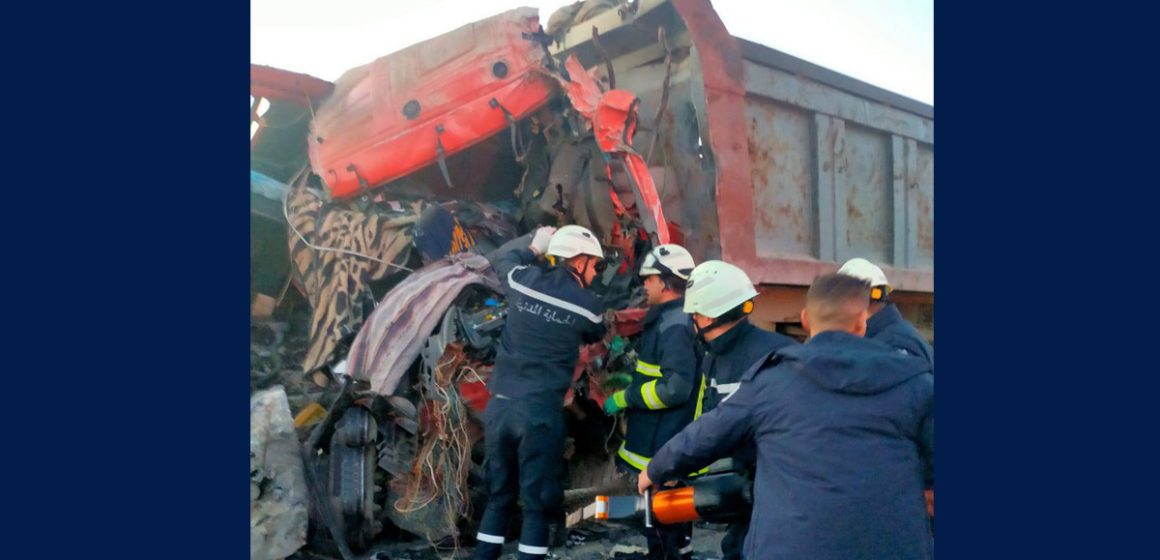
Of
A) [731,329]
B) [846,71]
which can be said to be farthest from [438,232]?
[846,71]

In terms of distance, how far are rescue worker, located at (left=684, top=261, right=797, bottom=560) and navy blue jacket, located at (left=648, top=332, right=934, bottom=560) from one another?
0.63 m

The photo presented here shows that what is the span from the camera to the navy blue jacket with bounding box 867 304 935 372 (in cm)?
284

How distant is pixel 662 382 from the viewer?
9.77 feet

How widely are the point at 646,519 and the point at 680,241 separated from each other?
126cm

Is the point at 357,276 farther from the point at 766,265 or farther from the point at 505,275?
the point at 766,265

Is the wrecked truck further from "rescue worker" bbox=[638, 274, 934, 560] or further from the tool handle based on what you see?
"rescue worker" bbox=[638, 274, 934, 560]

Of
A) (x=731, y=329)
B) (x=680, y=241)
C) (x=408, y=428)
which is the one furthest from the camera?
(x=680, y=241)

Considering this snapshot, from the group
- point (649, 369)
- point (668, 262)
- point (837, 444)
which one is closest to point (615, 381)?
point (649, 369)

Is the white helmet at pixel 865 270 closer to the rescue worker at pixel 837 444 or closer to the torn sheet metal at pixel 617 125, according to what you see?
the torn sheet metal at pixel 617 125

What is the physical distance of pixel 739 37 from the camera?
3.23 m

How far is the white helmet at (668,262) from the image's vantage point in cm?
312

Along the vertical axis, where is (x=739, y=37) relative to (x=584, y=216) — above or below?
above

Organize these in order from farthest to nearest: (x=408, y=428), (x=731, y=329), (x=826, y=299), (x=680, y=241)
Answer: (x=680, y=241) → (x=408, y=428) → (x=731, y=329) → (x=826, y=299)

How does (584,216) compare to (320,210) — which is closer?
(320,210)
